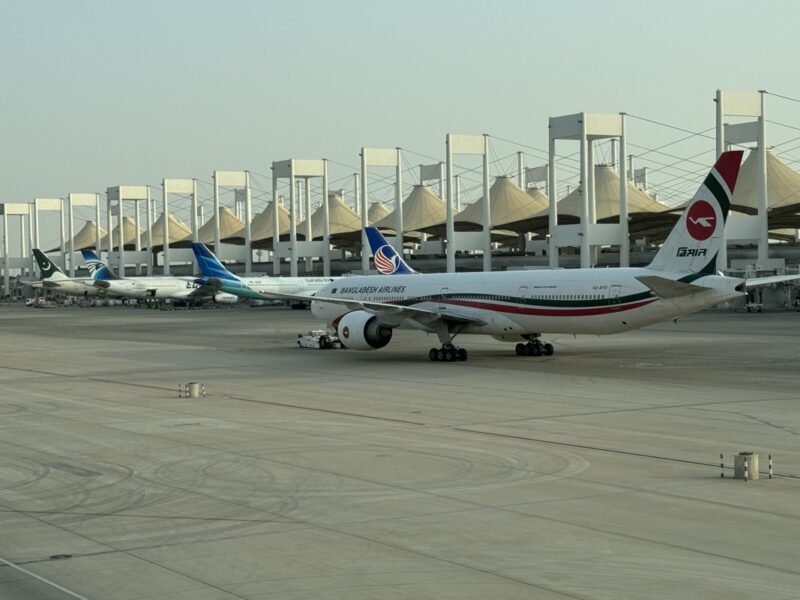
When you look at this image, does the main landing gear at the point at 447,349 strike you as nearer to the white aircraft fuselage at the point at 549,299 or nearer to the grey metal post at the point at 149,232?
the white aircraft fuselage at the point at 549,299

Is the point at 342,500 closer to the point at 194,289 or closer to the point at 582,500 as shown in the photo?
Answer: the point at 582,500

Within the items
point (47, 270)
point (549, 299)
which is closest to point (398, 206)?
point (47, 270)

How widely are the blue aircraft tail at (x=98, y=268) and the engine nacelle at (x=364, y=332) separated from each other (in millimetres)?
87526

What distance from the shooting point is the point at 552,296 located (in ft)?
Result: 121

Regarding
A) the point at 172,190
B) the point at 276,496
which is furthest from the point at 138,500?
the point at 172,190

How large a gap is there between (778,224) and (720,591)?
9732 centimetres

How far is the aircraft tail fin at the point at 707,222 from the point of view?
108 ft

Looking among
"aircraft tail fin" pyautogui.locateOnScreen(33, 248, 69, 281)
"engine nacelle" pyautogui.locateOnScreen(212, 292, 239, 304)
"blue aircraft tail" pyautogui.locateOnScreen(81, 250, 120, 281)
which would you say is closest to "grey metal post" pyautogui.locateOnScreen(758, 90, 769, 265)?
"engine nacelle" pyautogui.locateOnScreen(212, 292, 239, 304)

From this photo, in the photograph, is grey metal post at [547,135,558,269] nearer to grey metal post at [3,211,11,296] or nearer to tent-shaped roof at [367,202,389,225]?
tent-shaped roof at [367,202,389,225]

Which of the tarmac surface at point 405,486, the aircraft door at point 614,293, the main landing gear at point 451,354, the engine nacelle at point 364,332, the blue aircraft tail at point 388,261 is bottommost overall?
the tarmac surface at point 405,486

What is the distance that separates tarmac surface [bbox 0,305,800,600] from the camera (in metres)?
11.0

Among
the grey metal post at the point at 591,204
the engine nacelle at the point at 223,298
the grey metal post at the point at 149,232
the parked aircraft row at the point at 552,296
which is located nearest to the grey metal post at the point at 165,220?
the grey metal post at the point at 149,232

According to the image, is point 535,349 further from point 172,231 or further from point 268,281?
point 172,231

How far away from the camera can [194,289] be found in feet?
372
